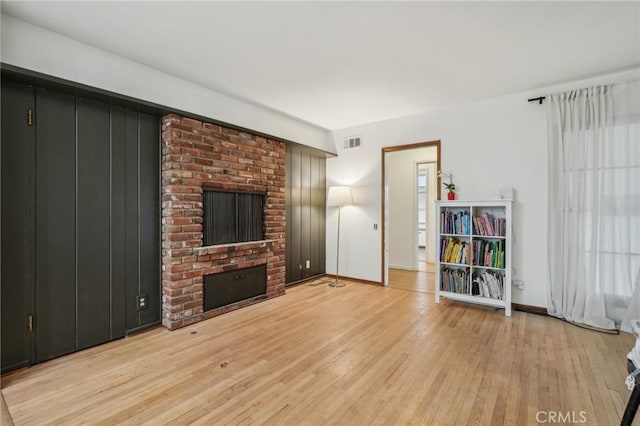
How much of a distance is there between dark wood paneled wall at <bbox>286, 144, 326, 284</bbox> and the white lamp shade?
17.8 inches

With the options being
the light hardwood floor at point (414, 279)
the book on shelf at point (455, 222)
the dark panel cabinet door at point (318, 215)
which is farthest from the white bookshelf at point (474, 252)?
the dark panel cabinet door at point (318, 215)

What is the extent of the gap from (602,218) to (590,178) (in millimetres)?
445

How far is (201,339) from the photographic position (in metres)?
2.87

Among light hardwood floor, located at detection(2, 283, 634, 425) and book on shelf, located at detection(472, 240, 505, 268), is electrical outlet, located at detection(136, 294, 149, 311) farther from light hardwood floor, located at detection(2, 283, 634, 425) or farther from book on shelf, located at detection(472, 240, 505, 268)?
book on shelf, located at detection(472, 240, 505, 268)

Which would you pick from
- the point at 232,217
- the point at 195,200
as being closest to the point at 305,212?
the point at 232,217

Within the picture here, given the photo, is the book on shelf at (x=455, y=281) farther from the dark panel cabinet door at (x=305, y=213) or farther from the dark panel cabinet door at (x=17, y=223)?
the dark panel cabinet door at (x=17, y=223)

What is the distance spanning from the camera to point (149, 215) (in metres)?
3.14

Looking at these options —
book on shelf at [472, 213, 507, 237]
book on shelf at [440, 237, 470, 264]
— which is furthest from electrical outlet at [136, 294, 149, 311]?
book on shelf at [472, 213, 507, 237]

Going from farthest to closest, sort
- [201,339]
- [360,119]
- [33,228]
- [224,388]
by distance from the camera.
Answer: [360,119] → [201,339] → [33,228] → [224,388]

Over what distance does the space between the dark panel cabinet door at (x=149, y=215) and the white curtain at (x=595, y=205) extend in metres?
4.44

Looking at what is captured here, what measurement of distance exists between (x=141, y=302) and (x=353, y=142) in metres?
3.92

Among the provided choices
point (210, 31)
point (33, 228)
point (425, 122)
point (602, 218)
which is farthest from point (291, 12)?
point (602, 218)

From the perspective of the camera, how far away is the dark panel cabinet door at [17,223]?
7.38ft

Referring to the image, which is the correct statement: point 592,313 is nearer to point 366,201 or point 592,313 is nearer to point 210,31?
point 366,201
